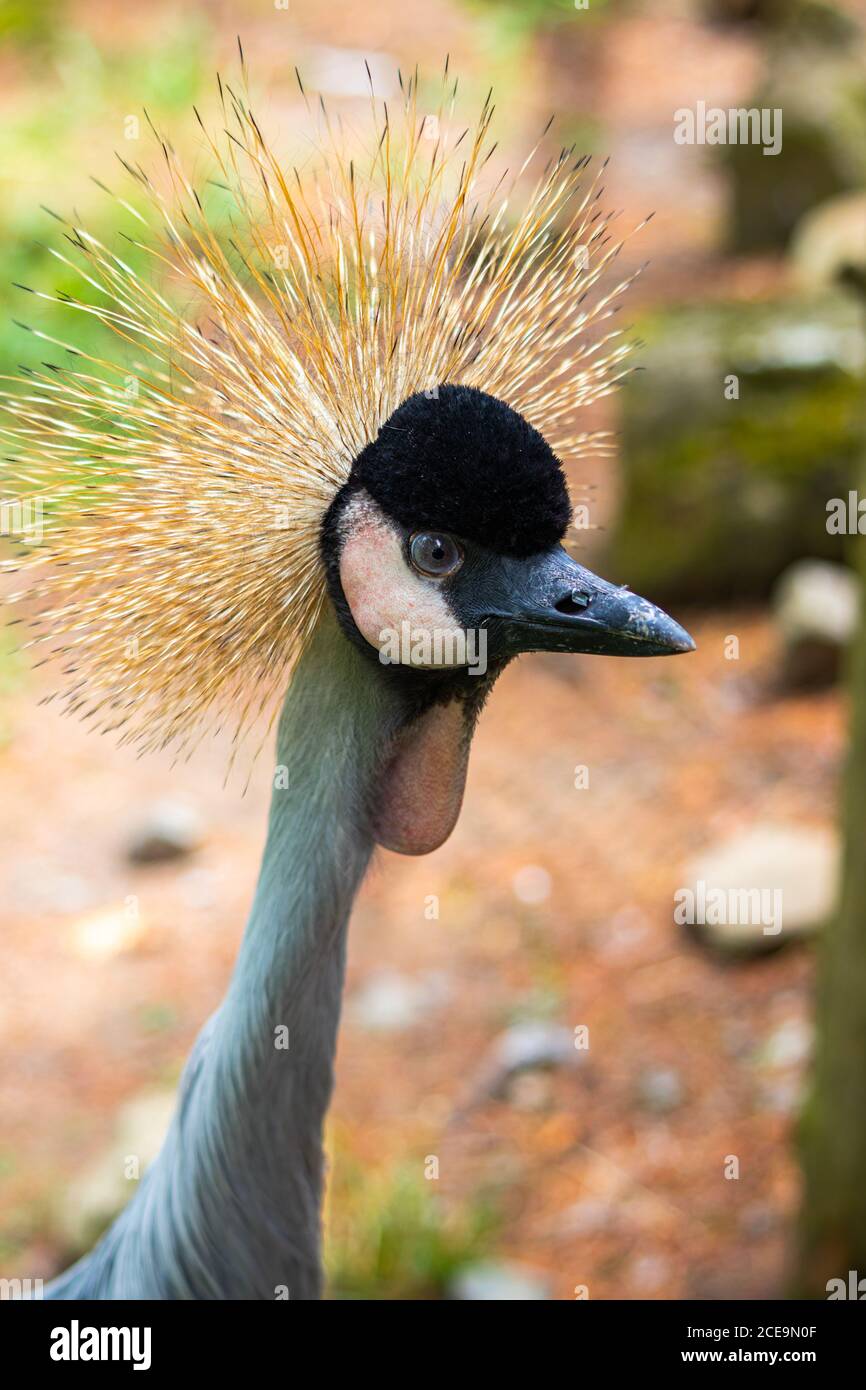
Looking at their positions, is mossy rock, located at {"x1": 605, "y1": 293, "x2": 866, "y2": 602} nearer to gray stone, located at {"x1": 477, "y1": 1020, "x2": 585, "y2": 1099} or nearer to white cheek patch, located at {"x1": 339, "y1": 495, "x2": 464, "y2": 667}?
gray stone, located at {"x1": 477, "y1": 1020, "x2": 585, "y2": 1099}

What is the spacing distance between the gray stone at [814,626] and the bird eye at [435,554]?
4093 mm

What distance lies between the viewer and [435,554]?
122cm

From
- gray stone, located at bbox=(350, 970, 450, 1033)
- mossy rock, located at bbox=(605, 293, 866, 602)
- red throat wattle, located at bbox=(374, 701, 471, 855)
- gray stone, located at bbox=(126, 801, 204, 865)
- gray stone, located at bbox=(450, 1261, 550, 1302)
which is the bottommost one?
gray stone, located at bbox=(450, 1261, 550, 1302)

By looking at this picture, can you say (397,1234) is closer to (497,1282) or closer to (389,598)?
(497,1282)

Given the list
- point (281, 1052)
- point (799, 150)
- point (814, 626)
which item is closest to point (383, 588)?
point (281, 1052)

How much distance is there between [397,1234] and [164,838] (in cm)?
178

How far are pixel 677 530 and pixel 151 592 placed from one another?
4791 millimetres

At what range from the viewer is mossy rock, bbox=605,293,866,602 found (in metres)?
5.71

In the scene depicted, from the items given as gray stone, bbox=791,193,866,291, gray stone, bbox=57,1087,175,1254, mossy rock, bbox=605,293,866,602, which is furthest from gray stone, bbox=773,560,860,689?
gray stone, bbox=57,1087,175,1254

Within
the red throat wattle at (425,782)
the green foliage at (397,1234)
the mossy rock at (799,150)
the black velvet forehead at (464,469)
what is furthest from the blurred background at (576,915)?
the mossy rock at (799,150)

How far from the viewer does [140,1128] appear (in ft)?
11.8

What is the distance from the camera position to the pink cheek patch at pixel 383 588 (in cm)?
121

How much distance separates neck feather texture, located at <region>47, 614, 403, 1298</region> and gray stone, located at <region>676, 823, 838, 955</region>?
8.83 ft
